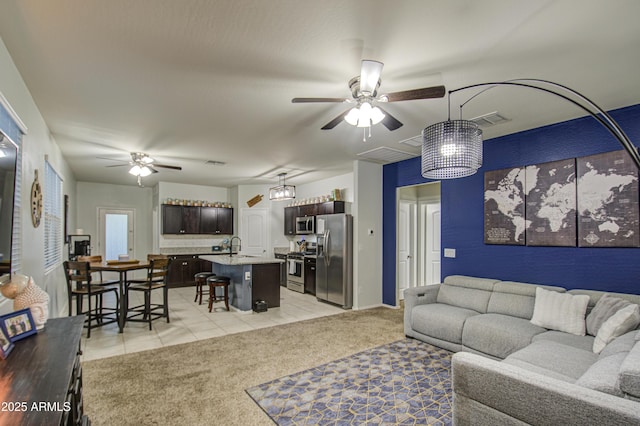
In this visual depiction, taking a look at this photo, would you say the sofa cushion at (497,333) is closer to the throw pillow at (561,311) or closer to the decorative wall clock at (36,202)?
the throw pillow at (561,311)

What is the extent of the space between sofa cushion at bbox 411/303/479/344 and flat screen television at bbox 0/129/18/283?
12.5ft

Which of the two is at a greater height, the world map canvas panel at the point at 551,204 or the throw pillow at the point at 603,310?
the world map canvas panel at the point at 551,204

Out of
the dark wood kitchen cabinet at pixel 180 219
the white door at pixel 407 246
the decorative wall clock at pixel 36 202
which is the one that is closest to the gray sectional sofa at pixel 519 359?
the white door at pixel 407 246

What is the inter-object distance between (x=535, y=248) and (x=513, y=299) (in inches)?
29.0

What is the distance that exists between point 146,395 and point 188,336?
1.51m

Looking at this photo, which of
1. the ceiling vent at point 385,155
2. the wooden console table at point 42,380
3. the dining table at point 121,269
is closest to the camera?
the wooden console table at point 42,380

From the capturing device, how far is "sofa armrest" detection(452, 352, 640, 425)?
1378 mm

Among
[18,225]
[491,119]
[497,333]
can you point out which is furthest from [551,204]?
[18,225]

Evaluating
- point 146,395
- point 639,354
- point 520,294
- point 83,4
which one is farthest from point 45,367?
Answer: point 520,294

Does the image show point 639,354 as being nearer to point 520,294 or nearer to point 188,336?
point 520,294

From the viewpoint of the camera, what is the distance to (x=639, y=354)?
5.24 feet

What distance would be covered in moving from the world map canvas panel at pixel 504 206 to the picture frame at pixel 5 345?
15.4ft

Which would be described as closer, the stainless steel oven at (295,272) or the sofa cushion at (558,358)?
the sofa cushion at (558,358)

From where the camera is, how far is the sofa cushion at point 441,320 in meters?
3.53
